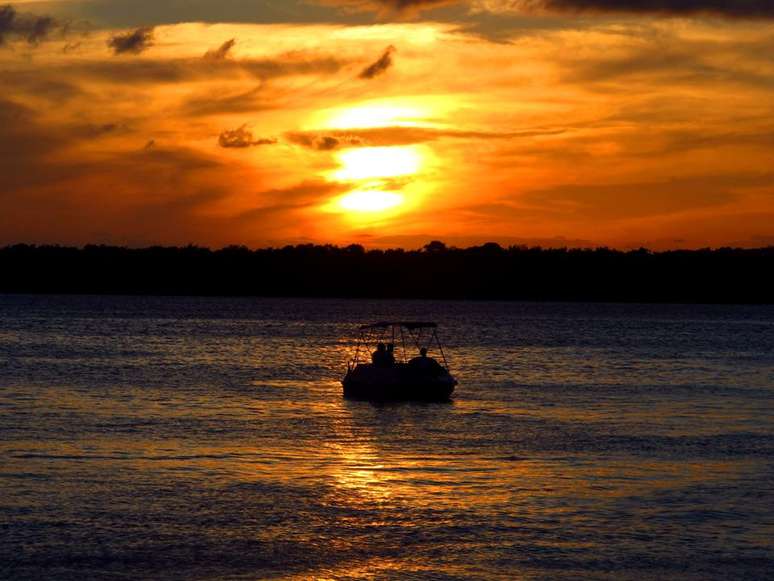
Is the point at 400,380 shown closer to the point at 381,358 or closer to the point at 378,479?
the point at 381,358

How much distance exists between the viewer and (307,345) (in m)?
121

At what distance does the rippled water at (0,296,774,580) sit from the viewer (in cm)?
2552

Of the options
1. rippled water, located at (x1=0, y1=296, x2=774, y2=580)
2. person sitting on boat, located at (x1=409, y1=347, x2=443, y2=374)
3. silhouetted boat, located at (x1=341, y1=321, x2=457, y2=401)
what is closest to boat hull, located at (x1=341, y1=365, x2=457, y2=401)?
silhouetted boat, located at (x1=341, y1=321, x2=457, y2=401)

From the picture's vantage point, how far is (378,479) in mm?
35062

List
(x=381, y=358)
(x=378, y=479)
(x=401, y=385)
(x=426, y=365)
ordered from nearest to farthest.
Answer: (x=378, y=479) < (x=401, y=385) < (x=426, y=365) < (x=381, y=358)

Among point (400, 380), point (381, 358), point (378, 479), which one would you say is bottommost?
point (378, 479)

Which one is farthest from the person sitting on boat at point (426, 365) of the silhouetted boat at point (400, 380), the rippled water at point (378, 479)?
the rippled water at point (378, 479)

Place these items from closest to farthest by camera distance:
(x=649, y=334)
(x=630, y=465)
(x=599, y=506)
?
(x=599, y=506)
(x=630, y=465)
(x=649, y=334)

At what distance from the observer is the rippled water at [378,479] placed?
25516 mm

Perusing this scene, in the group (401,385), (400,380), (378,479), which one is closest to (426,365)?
(400,380)

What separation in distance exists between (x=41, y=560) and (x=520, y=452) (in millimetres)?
20638

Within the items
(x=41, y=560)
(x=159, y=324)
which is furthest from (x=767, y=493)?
(x=159, y=324)

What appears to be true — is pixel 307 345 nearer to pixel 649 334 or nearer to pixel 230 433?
pixel 649 334

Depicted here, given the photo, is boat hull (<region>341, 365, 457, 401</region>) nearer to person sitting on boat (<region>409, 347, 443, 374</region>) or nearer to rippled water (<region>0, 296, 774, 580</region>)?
person sitting on boat (<region>409, 347, 443, 374</region>)
